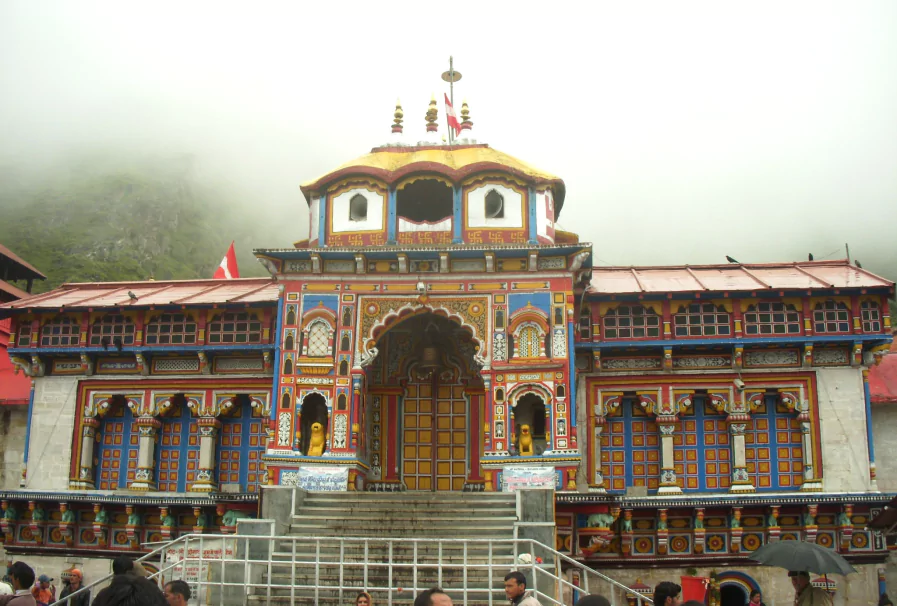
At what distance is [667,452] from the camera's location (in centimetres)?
2439

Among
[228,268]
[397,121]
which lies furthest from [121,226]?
[397,121]

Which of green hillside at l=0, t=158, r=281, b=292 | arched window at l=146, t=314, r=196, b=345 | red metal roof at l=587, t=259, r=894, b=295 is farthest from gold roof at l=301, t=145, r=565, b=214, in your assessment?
green hillside at l=0, t=158, r=281, b=292

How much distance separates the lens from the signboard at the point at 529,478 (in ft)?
70.3

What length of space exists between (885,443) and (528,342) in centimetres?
1013

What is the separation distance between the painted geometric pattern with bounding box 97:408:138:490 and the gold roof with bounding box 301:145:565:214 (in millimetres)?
8326

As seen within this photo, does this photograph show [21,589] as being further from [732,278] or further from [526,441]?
[732,278]

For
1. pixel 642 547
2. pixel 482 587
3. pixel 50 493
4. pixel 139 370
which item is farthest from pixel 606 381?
pixel 50 493

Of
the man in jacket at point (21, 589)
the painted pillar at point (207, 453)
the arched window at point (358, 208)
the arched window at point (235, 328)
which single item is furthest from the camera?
the arched window at point (235, 328)

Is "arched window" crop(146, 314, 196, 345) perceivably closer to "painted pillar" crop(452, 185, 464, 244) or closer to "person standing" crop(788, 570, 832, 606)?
"painted pillar" crop(452, 185, 464, 244)

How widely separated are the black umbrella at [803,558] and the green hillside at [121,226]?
58.7 meters

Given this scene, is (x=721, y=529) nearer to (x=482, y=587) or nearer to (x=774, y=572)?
(x=774, y=572)

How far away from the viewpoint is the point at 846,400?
944 inches

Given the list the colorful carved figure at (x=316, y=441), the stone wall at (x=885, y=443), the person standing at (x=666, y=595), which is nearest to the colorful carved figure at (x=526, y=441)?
the colorful carved figure at (x=316, y=441)

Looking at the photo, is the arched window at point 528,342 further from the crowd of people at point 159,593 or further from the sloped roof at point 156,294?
the crowd of people at point 159,593
